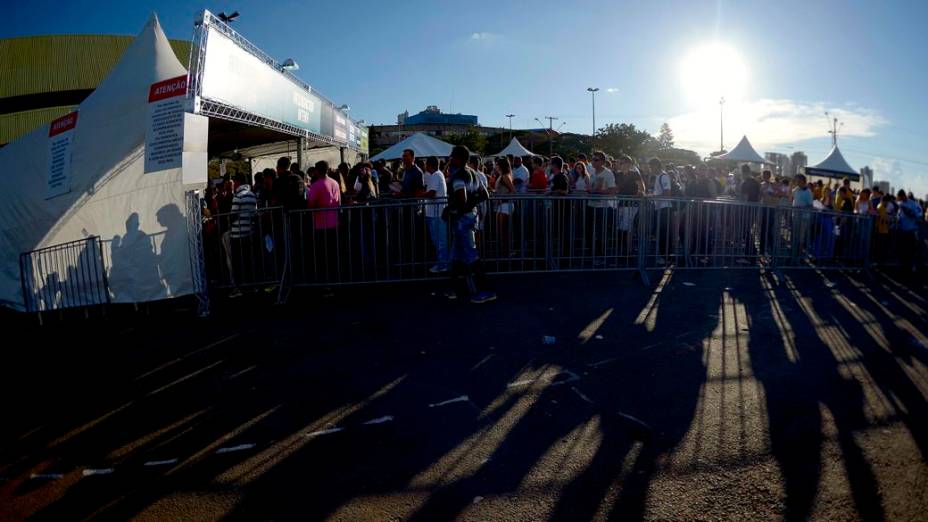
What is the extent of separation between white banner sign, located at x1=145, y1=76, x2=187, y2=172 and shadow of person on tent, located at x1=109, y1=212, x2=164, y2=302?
3.99 feet

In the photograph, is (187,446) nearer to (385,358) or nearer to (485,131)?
(385,358)

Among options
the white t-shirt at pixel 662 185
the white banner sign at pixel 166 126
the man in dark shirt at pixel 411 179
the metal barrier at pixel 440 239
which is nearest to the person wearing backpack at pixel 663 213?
the white t-shirt at pixel 662 185

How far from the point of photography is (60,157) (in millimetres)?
8680

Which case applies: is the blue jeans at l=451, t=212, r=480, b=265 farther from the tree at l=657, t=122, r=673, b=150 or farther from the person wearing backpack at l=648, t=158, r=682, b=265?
the tree at l=657, t=122, r=673, b=150

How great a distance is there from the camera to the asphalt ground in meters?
3.12

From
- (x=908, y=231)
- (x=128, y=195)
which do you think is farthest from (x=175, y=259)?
(x=908, y=231)

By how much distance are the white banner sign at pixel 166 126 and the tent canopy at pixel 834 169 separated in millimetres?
31201

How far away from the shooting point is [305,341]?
244 inches

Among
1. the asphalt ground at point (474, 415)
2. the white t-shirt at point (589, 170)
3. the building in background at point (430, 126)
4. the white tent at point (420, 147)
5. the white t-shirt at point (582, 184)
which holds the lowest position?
the asphalt ground at point (474, 415)

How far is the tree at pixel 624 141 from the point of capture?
2522 inches

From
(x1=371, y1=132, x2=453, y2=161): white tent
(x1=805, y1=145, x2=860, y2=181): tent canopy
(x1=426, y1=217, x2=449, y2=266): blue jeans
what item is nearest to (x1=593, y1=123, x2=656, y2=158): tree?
(x1=805, y1=145, x2=860, y2=181): tent canopy

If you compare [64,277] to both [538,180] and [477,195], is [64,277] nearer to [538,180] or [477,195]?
[477,195]

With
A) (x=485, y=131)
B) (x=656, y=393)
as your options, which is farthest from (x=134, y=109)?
(x=485, y=131)

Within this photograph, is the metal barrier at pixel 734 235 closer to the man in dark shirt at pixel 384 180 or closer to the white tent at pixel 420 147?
the man in dark shirt at pixel 384 180
